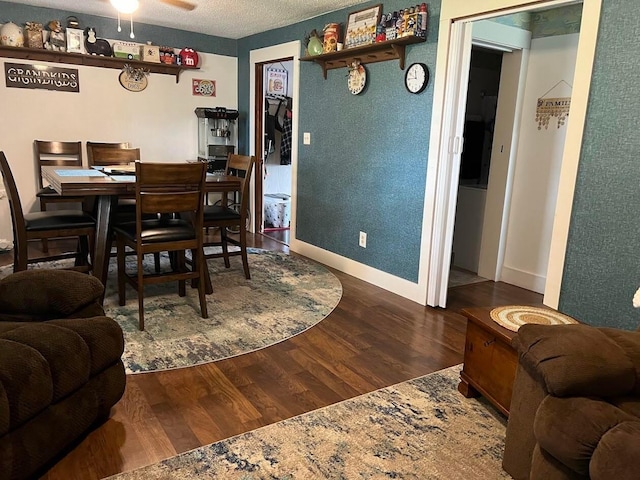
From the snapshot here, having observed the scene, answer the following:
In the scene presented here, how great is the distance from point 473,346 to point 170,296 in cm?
214

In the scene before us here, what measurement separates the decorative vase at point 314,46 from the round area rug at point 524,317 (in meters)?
2.82

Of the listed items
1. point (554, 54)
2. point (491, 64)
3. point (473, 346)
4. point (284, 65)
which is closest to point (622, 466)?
point (473, 346)

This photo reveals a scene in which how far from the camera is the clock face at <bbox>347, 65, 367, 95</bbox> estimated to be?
12.5 feet

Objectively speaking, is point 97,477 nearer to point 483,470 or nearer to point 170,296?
point 483,470

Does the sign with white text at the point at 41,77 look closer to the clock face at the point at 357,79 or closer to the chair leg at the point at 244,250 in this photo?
the chair leg at the point at 244,250

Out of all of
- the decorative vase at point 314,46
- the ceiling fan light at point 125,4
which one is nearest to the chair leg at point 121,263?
the ceiling fan light at point 125,4

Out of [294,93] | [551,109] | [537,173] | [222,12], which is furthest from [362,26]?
[537,173]

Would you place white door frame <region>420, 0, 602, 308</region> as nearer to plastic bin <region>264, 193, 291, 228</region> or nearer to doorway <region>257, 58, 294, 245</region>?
doorway <region>257, 58, 294, 245</region>

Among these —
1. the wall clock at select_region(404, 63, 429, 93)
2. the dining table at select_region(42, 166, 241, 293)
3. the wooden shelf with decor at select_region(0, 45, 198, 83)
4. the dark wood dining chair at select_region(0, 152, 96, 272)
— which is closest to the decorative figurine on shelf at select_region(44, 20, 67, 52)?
the wooden shelf with decor at select_region(0, 45, 198, 83)

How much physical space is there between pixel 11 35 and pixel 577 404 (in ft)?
16.7

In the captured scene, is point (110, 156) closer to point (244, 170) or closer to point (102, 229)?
point (244, 170)

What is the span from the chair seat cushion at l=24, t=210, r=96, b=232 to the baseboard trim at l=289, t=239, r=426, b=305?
2041mm

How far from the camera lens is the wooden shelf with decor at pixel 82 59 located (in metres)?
4.41

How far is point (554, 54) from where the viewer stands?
3721 mm
